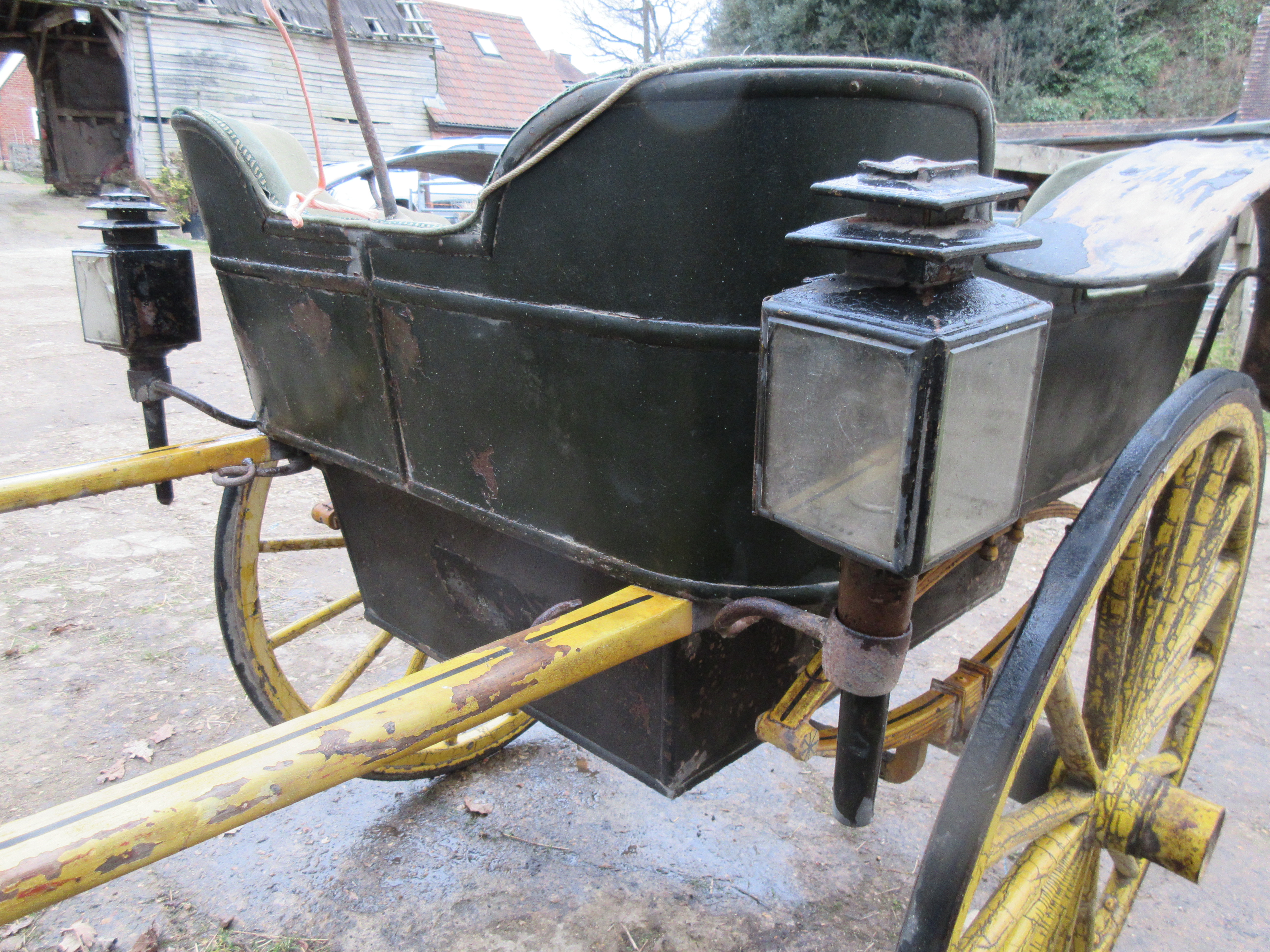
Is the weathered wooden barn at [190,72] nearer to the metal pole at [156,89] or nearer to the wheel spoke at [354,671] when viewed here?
the metal pole at [156,89]

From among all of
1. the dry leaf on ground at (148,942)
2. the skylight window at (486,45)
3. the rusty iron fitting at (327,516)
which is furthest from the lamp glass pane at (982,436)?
the skylight window at (486,45)

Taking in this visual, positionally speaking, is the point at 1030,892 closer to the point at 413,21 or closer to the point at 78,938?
the point at 78,938

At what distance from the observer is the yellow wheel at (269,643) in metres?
2.10

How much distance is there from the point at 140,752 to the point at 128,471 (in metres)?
1.30

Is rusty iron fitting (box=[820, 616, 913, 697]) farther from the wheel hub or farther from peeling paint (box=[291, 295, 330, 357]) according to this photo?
peeling paint (box=[291, 295, 330, 357])

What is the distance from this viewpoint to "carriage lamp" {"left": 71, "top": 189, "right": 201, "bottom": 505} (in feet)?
6.03

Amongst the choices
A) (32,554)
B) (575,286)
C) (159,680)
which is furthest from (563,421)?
(32,554)

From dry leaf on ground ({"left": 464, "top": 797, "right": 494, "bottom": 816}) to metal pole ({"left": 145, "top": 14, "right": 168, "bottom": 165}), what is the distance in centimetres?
1535

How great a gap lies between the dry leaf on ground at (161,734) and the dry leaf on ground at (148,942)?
0.80 m

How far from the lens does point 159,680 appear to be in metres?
2.89

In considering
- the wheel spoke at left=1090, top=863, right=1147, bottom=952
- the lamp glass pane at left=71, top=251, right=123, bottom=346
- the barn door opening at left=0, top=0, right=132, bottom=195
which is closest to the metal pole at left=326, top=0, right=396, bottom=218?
the lamp glass pane at left=71, top=251, right=123, bottom=346

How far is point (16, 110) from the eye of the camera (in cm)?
2925

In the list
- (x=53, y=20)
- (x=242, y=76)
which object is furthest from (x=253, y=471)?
(x=53, y=20)

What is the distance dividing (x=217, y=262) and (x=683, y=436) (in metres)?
1.21
